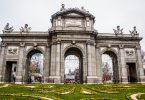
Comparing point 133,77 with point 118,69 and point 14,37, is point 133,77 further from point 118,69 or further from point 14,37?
point 14,37

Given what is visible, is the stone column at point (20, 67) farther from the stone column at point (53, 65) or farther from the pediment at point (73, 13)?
the pediment at point (73, 13)

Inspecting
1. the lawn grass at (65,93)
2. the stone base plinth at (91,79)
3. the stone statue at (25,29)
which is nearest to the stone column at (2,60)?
the stone statue at (25,29)

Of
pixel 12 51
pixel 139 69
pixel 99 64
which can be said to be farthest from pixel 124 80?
pixel 12 51

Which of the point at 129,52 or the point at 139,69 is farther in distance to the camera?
the point at 129,52

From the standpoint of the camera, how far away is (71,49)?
40.3 meters

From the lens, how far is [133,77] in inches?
1660

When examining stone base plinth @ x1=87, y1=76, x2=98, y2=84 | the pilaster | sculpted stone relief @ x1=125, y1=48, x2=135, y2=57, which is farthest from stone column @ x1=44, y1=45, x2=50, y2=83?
sculpted stone relief @ x1=125, y1=48, x2=135, y2=57

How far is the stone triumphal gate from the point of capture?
37.3m

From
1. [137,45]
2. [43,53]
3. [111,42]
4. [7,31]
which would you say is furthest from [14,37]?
[137,45]

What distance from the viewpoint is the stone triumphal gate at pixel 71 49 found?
37344mm

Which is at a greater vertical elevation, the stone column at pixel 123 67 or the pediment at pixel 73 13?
the pediment at pixel 73 13

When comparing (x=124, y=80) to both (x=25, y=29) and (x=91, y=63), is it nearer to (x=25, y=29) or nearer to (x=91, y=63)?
(x=91, y=63)

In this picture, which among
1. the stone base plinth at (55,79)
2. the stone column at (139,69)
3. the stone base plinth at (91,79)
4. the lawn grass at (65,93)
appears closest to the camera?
the lawn grass at (65,93)

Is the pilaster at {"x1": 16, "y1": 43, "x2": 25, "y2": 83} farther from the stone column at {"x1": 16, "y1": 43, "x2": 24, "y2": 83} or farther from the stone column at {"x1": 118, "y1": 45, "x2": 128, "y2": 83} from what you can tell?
the stone column at {"x1": 118, "y1": 45, "x2": 128, "y2": 83}
